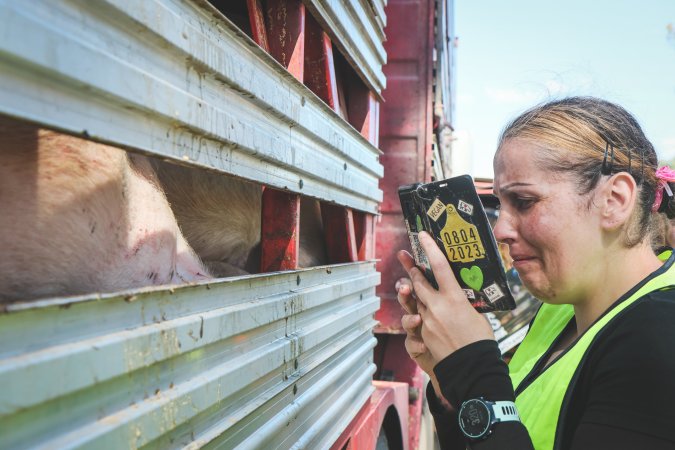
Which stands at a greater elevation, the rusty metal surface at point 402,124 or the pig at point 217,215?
the rusty metal surface at point 402,124

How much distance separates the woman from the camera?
1.20 metres

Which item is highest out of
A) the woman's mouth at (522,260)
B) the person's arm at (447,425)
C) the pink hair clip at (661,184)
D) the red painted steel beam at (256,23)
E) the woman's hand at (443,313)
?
the red painted steel beam at (256,23)

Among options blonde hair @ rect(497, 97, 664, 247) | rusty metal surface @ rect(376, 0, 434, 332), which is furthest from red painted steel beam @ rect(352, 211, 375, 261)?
rusty metal surface @ rect(376, 0, 434, 332)

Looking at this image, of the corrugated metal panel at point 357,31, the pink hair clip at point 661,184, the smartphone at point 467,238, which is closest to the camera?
the smartphone at point 467,238

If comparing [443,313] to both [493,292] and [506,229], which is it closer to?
[493,292]

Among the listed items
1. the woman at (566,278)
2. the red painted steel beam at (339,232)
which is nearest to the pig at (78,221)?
the woman at (566,278)

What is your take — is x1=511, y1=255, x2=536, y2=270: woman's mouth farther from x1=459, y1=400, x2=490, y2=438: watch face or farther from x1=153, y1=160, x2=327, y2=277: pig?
x1=153, y1=160, x2=327, y2=277: pig

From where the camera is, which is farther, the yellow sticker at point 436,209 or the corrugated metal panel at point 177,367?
the yellow sticker at point 436,209

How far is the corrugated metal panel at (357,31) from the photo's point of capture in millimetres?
2033

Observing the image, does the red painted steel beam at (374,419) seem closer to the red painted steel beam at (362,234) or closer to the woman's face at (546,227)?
the red painted steel beam at (362,234)

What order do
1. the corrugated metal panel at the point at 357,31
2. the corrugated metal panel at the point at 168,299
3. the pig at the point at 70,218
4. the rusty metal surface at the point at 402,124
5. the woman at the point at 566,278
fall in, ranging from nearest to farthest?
the corrugated metal panel at the point at 168,299 < the pig at the point at 70,218 < the woman at the point at 566,278 < the corrugated metal panel at the point at 357,31 < the rusty metal surface at the point at 402,124

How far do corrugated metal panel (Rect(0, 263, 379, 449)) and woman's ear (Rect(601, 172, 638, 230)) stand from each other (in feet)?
2.78

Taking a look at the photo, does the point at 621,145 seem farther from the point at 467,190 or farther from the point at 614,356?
the point at 614,356

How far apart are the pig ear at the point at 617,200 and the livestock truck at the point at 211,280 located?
82 cm
